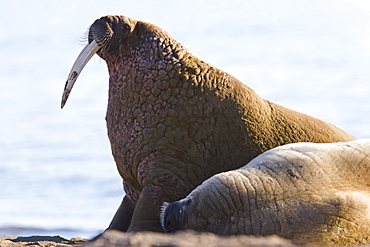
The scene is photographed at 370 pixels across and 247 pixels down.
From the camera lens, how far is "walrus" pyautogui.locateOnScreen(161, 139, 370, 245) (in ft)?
20.9

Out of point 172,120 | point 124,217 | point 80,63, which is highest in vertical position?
point 80,63

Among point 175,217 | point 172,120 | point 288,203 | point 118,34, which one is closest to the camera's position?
point 288,203

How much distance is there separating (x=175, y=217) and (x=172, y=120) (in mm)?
1469

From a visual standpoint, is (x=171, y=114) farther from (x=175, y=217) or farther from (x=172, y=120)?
(x=175, y=217)

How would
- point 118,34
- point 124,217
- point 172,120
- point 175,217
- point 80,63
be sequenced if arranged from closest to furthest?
point 175,217, point 172,120, point 118,34, point 80,63, point 124,217

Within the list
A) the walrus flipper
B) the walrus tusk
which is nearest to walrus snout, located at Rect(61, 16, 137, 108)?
the walrus tusk

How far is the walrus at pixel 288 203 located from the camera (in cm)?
636

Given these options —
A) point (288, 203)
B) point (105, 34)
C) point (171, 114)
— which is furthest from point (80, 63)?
point (288, 203)

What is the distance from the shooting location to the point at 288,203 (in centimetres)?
648

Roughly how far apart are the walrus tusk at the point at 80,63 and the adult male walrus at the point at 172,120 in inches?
1.1

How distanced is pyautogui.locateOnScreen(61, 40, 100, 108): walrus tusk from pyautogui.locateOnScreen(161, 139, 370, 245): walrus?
7.78ft

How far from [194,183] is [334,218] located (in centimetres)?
171

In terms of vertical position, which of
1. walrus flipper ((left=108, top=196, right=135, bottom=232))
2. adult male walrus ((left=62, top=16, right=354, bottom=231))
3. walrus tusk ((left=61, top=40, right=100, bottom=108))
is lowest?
walrus flipper ((left=108, top=196, right=135, bottom=232))

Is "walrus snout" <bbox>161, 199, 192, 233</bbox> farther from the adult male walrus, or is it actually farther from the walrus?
the adult male walrus
